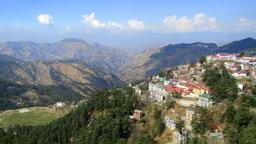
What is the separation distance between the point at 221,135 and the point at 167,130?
54.3 ft

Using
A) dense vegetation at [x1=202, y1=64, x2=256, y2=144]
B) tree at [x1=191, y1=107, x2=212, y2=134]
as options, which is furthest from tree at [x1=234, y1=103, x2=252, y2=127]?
tree at [x1=191, y1=107, x2=212, y2=134]

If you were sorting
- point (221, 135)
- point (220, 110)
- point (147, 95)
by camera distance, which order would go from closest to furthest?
point (221, 135) < point (220, 110) < point (147, 95)

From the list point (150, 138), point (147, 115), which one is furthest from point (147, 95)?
point (150, 138)

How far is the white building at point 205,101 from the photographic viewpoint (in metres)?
92.4

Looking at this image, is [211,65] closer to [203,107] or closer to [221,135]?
[203,107]

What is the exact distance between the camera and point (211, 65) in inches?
5202

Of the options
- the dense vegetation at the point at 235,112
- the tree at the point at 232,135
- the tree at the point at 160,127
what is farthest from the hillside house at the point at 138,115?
the tree at the point at 232,135

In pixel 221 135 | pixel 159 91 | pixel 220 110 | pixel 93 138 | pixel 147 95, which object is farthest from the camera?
pixel 147 95

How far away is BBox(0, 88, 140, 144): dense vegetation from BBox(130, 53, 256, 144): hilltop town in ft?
28.8

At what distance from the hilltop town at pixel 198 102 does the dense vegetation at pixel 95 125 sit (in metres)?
8.79

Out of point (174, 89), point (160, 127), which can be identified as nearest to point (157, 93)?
point (174, 89)

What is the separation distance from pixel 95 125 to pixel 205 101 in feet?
109

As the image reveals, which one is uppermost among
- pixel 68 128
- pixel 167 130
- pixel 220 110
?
pixel 220 110

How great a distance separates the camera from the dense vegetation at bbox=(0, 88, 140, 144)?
332 ft
